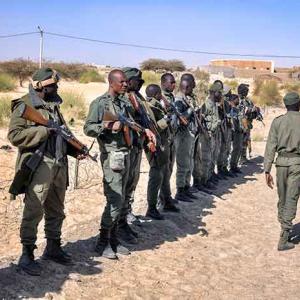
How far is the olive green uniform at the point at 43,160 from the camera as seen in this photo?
4.37m

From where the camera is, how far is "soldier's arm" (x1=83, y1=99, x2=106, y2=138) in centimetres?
505

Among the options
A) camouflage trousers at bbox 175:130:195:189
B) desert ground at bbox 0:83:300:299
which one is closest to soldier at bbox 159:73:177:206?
desert ground at bbox 0:83:300:299

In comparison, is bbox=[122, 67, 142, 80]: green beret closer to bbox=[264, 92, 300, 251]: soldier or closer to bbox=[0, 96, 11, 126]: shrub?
bbox=[264, 92, 300, 251]: soldier

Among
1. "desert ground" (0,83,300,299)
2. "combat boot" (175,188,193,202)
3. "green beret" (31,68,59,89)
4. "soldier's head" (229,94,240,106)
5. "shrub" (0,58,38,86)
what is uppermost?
"shrub" (0,58,38,86)

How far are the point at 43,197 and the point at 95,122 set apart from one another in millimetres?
1002

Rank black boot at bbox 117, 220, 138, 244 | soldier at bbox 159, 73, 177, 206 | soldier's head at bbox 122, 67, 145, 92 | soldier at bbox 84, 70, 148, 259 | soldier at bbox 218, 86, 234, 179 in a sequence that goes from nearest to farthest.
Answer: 1. soldier at bbox 84, 70, 148, 259
2. soldier's head at bbox 122, 67, 145, 92
3. black boot at bbox 117, 220, 138, 244
4. soldier at bbox 159, 73, 177, 206
5. soldier at bbox 218, 86, 234, 179

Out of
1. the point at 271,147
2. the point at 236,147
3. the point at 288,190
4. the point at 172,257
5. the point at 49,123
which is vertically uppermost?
the point at 49,123

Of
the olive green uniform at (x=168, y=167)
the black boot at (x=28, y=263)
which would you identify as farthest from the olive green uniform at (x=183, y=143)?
the black boot at (x=28, y=263)

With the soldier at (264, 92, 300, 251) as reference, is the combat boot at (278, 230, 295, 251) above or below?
below

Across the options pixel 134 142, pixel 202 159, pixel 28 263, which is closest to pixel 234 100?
pixel 202 159

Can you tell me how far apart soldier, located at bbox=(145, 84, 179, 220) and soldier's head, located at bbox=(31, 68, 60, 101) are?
6.99 ft

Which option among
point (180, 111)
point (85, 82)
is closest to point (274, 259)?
point (180, 111)

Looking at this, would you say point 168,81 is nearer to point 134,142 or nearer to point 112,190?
point 134,142

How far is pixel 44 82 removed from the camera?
15.0 ft
